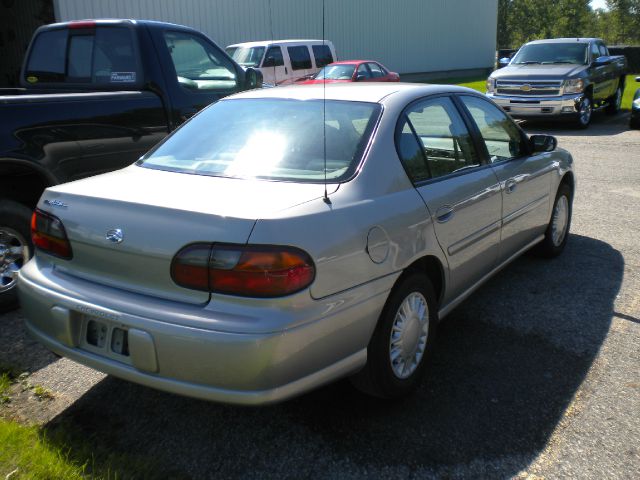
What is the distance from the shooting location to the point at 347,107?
3441 millimetres

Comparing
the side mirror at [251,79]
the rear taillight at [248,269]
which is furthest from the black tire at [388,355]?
the side mirror at [251,79]

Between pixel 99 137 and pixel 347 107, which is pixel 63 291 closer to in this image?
pixel 347 107

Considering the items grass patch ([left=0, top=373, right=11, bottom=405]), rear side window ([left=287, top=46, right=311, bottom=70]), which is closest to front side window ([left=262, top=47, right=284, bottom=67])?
rear side window ([left=287, top=46, right=311, bottom=70])

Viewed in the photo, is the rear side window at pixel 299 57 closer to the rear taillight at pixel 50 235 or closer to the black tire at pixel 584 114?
the black tire at pixel 584 114

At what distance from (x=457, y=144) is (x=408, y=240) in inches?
45.1

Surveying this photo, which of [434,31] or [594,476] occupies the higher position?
[434,31]

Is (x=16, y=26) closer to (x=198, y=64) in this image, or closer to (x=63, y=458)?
(x=198, y=64)

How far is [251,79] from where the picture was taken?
6590mm

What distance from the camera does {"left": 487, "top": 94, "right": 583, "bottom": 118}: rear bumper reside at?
13.9m

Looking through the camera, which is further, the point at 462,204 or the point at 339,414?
the point at 462,204

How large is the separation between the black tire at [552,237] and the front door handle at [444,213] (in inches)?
82.4

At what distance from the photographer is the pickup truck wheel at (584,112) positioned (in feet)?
46.4

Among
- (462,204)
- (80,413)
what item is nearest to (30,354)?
(80,413)

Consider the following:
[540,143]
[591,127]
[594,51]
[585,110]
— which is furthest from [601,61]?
[540,143]
